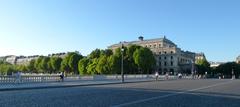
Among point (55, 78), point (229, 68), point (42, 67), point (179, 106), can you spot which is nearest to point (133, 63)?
point (229, 68)

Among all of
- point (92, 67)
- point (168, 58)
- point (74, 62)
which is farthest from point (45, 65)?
point (168, 58)

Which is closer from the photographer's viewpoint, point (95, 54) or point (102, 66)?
point (102, 66)

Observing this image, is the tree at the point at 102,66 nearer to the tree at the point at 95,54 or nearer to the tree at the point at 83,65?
the tree at the point at 83,65

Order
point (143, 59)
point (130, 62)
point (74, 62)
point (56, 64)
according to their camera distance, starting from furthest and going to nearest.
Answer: point (56, 64) → point (74, 62) → point (130, 62) → point (143, 59)

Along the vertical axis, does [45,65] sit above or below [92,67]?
above

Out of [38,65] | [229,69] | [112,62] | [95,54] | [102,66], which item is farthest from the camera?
[38,65]

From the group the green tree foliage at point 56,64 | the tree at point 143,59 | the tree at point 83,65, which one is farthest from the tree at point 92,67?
the green tree foliage at point 56,64

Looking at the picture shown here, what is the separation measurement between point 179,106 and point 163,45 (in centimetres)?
14796

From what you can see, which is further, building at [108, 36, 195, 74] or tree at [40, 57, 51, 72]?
tree at [40, 57, 51, 72]

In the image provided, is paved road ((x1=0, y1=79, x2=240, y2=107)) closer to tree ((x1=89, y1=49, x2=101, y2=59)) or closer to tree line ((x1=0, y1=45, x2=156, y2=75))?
tree line ((x1=0, y1=45, x2=156, y2=75))

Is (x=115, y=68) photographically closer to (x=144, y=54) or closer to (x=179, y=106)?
(x=144, y=54)

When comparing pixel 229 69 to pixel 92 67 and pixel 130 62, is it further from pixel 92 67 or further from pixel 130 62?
pixel 92 67

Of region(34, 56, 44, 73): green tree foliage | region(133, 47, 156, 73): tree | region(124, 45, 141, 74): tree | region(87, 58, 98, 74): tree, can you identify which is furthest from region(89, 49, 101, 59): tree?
region(34, 56, 44, 73): green tree foliage

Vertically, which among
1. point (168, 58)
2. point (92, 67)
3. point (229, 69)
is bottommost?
point (229, 69)
